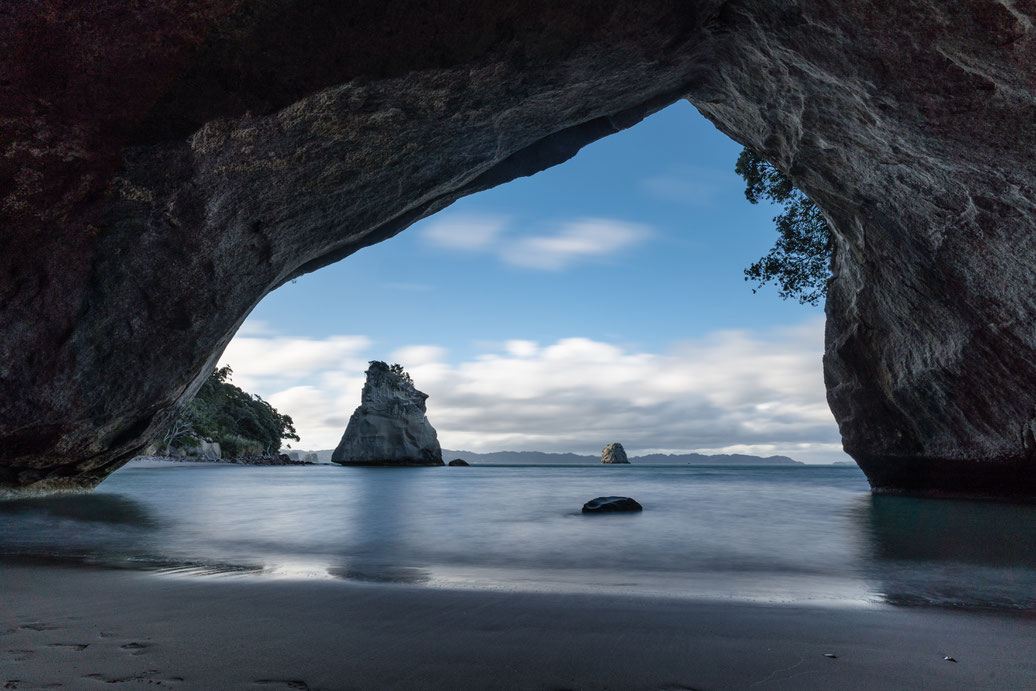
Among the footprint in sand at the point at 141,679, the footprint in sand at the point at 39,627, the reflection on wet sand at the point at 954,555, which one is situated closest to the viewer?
the footprint in sand at the point at 141,679

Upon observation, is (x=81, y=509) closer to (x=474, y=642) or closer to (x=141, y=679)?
(x=141, y=679)

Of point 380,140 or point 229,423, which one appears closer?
point 380,140

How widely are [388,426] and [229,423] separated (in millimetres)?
23655

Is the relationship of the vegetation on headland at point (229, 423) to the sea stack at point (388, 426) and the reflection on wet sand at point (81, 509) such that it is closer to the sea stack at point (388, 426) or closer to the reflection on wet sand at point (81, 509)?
the sea stack at point (388, 426)

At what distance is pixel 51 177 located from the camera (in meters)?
6.89

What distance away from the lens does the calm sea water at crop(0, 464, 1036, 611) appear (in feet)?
17.1

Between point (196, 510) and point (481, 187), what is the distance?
9842 mm

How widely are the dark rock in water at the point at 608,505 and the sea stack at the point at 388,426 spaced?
154ft

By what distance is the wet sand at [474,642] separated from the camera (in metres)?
2.52

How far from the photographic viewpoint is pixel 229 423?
6894 cm

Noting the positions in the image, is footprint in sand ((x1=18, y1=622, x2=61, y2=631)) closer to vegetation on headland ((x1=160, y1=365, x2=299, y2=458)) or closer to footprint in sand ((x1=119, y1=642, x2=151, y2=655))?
footprint in sand ((x1=119, y1=642, x2=151, y2=655))

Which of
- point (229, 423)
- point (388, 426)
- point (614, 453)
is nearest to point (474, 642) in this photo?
point (388, 426)

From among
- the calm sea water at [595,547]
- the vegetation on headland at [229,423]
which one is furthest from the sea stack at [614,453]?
the calm sea water at [595,547]

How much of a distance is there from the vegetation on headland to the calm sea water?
45083 mm
